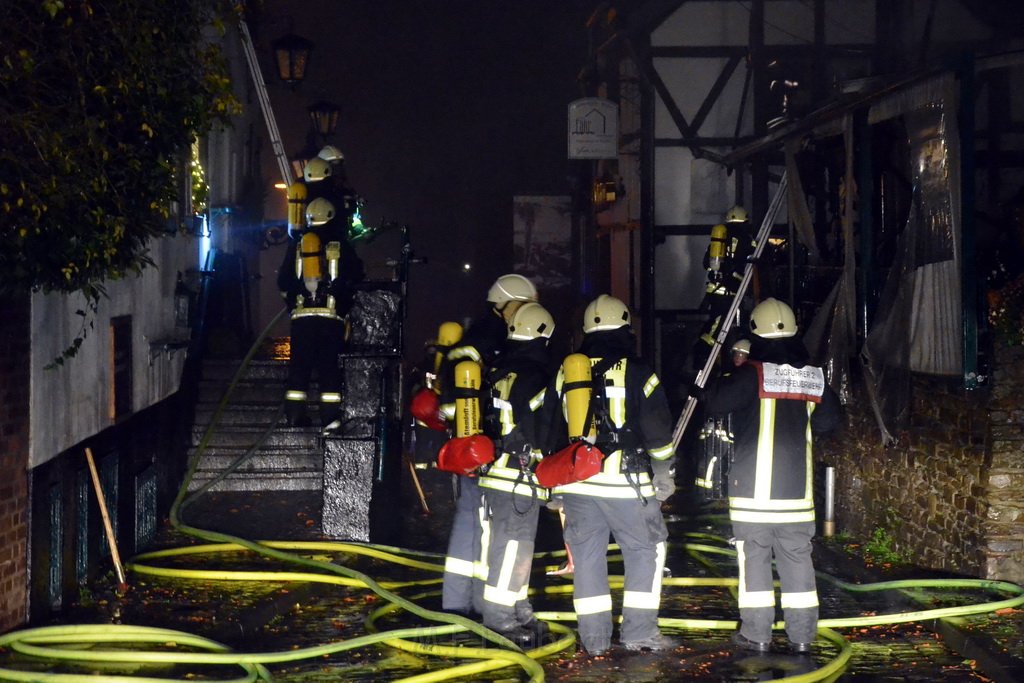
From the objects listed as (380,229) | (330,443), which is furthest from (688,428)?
(330,443)

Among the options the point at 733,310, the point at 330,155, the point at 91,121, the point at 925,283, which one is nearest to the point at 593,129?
the point at 330,155

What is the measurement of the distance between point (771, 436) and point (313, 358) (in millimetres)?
5614

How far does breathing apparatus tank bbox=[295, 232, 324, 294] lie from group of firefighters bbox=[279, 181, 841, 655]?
3894mm

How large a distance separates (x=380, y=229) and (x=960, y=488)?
23.8ft

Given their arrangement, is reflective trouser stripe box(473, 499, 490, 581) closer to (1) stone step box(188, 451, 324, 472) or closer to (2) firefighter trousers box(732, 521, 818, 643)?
(2) firefighter trousers box(732, 521, 818, 643)

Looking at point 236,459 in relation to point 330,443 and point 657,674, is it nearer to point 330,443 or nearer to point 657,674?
point 330,443

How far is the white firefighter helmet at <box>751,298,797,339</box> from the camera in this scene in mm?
8047

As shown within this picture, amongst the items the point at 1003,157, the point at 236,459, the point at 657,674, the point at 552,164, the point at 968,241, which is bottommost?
the point at 657,674

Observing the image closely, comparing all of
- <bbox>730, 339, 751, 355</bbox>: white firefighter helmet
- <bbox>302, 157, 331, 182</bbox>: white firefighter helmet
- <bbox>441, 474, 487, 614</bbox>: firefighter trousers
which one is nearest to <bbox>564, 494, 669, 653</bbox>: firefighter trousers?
<bbox>441, 474, 487, 614</bbox>: firefighter trousers

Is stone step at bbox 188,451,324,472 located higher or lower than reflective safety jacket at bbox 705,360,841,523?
lower

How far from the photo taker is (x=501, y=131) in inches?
1093

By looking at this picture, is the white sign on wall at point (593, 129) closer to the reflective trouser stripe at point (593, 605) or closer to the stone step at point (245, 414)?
the stone step at point (245, 414)

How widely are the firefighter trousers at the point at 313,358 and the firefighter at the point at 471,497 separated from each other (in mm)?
3555

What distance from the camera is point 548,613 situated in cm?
823
